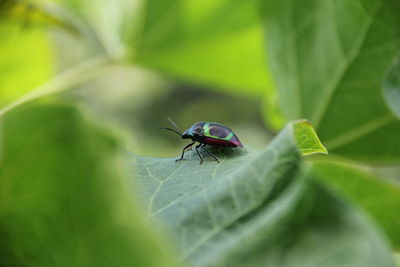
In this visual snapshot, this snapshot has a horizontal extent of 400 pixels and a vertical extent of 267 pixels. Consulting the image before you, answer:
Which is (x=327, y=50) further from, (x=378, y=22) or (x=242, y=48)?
(x=242, y=48)

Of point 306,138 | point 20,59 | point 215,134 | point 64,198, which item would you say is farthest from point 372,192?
point 20,59

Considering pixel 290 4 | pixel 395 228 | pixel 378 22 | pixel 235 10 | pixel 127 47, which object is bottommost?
pixel 395 228

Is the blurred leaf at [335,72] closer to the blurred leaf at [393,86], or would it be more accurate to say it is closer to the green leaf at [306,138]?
the blurred leaf at [393,86]

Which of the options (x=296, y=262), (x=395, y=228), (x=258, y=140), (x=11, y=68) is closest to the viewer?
(x=296, y=262)

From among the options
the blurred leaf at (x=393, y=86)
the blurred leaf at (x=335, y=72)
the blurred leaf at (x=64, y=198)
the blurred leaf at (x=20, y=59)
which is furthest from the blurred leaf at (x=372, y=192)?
the blurred leaf at (x=20, y=59)

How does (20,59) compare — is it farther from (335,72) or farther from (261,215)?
(261,215)

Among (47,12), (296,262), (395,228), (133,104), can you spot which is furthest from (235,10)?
(133,104)

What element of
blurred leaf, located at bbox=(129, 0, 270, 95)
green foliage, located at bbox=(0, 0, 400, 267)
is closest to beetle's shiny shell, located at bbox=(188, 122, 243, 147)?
green foliage, located at bbox=(0, 0, 400, 267)

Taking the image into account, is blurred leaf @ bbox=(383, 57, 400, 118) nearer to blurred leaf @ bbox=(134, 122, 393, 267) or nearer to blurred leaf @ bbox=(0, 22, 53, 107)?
blurred leaf @ bbox=(134, 122, 393, 267)
